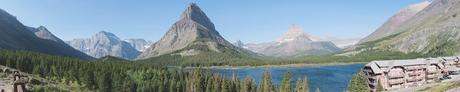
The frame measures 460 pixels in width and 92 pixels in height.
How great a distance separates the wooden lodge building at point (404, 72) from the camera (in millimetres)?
149625

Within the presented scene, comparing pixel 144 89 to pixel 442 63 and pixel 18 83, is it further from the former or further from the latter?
pixel 18 83

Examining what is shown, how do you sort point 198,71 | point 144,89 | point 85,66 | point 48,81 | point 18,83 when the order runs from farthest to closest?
point 85,66
point 198,71
point 144,89
point 48,81
point 18,83

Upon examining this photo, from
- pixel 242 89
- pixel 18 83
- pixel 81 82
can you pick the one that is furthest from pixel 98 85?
pixel 18 83

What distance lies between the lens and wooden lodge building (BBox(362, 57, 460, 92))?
491 feet

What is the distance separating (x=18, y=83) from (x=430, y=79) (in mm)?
169658

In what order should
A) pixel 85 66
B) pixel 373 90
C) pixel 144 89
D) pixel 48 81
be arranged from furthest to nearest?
pixel 85 66
pixel 144 89
pixel 48 81
pixel 373 90

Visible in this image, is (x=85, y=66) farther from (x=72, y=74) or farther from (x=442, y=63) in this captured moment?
(x=442, y=63)

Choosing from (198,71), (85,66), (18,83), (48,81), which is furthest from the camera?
(85,66)

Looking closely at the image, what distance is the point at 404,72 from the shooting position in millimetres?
156750

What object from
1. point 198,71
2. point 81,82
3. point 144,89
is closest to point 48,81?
point 81,82

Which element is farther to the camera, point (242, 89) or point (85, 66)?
point (85, 66)

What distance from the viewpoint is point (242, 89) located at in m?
162

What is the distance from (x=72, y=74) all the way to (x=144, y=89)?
1159 inches

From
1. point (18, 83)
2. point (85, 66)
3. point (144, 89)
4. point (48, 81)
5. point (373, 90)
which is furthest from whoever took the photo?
point (85, 66)
